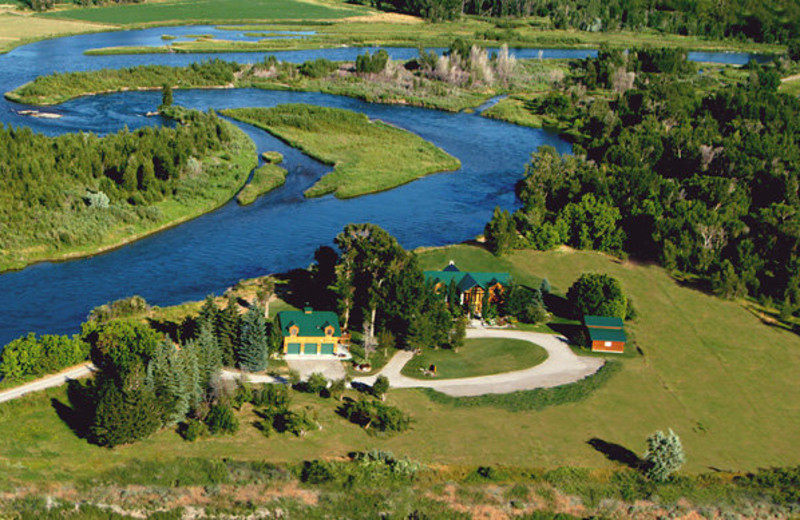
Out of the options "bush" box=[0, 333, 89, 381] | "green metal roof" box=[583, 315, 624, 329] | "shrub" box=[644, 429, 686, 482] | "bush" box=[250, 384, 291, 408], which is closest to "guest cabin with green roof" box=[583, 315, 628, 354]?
"green metal roof" box=[583, 315, 624, 329]

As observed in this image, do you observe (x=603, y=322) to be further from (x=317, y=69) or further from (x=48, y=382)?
(x=317, y=69)

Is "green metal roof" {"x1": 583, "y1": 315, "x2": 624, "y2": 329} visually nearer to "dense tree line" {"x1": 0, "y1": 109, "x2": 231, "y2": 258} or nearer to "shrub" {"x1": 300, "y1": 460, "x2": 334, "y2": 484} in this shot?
"shrub" {"x1": 300, "y1": 460, "x2": 334, "y2": 484}

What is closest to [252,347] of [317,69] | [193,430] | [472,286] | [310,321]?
[310,321]

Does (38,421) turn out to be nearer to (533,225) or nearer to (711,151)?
(533,225)

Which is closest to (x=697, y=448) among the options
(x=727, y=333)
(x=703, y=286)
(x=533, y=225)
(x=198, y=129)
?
(x=727, y=333)

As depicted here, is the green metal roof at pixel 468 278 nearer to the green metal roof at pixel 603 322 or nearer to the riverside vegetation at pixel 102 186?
the green metal roof at pixel 603 322

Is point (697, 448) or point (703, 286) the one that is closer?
point (697, 448)

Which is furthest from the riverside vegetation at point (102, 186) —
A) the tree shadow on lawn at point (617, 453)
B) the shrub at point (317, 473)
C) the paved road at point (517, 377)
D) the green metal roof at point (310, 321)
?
the tree shadow on lawn at point (617, 453)
